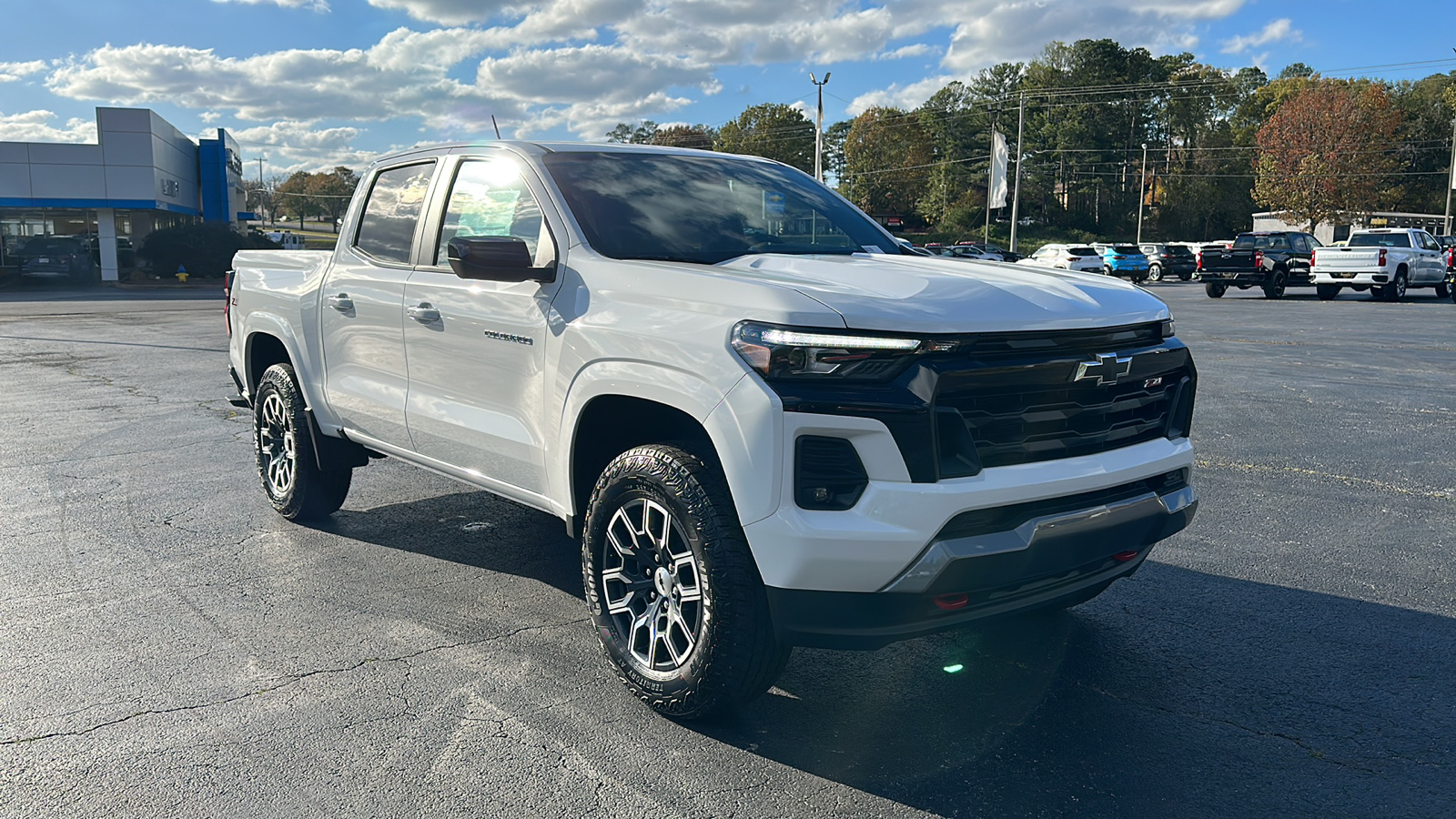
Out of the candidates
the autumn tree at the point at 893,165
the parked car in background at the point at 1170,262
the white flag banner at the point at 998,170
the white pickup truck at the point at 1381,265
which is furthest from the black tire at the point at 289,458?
the autumn tree at the point at 893,165

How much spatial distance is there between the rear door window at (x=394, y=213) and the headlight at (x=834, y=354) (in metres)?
2.50

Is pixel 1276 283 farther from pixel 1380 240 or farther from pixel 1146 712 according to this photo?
pixel 1146 712

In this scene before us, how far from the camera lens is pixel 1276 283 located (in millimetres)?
30141

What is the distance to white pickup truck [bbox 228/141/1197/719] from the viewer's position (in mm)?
2994

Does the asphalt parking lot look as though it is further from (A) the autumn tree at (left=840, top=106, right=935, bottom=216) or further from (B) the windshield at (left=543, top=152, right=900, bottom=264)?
(A) the autumn tree at (left=840, top=106, right=935, bottom=216)

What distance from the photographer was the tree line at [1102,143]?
88.0m

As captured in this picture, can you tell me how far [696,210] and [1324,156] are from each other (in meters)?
69.6

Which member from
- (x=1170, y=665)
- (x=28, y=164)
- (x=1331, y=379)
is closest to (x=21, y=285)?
(x=28, y=164)

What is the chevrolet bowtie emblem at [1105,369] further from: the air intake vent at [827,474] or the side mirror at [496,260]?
the side mirror at [496,260]

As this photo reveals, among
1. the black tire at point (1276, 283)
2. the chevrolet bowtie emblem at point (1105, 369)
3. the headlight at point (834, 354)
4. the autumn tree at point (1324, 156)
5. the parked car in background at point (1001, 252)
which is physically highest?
the autumn tree at point (1324, 156)

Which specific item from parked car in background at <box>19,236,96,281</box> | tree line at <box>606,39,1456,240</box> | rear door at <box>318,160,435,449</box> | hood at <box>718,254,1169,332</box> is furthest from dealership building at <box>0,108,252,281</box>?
tree line at <box>606,39,1456,240</box>

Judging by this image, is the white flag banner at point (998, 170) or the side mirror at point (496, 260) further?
the white flag banner at point (998, 170)

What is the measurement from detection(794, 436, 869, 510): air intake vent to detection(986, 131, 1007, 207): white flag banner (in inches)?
1720

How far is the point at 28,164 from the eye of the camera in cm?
4162
